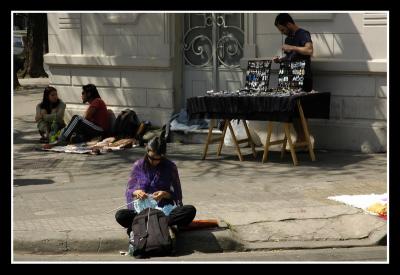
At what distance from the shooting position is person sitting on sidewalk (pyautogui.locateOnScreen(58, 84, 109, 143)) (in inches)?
524

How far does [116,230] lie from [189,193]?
1929mm

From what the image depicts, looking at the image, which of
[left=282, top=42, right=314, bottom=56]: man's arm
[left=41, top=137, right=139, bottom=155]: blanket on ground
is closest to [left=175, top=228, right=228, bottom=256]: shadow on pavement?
[left=282, top=42, right=314, bottom=56]: man's arm

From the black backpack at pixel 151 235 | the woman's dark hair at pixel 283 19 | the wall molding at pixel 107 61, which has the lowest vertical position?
the black backpack at pixel 151 235

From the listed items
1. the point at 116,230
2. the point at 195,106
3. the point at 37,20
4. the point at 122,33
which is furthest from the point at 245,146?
the point at 37,20

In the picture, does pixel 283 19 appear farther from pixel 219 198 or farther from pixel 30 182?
pixel 30 182

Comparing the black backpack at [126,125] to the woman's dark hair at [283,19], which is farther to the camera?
the black backpack at [126,125]

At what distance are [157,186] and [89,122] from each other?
6048 millimetres

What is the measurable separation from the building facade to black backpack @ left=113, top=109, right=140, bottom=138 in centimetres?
41

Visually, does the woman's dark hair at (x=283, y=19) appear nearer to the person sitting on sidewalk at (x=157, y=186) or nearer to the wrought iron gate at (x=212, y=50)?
the wrought iron gate at (x=212, y=50)

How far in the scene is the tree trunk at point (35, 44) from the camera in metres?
23.6

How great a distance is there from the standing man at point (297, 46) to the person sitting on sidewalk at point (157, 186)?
14.3 feet

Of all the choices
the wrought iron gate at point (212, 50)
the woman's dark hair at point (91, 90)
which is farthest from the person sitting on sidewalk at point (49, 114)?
the wrought iron gate at point (212, 50)

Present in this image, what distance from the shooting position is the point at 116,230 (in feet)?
25.3

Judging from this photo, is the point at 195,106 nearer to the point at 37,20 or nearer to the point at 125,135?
the point at 125,135
